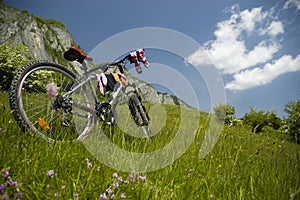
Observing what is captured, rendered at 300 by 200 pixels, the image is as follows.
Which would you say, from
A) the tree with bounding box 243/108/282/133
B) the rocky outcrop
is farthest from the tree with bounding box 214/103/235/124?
the rocky outcrop

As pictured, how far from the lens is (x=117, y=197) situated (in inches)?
62.8

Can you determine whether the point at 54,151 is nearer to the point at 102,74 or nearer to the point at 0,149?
the point at 0,149

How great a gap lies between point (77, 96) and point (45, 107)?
1.61ft

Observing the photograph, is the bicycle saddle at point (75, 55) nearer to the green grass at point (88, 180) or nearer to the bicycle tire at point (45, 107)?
the bicycle tire at point (45, 107)

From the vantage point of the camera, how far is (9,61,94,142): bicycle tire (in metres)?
2.57

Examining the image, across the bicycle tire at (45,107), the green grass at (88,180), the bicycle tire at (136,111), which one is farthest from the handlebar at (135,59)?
the green grass at (88,180)

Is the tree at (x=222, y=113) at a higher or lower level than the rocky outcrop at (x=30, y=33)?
lower

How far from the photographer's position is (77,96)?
354cm

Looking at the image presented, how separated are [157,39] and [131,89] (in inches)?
40.1

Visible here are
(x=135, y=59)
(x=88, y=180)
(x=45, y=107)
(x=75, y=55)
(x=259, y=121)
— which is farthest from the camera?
(x=259, y=121)

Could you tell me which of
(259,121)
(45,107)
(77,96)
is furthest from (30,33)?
(45,107)

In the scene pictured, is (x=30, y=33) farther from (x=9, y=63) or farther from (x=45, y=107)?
(x=45, y=107)

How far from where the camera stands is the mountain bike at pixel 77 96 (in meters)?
3.06

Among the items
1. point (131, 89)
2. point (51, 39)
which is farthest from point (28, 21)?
point (131, 89)
